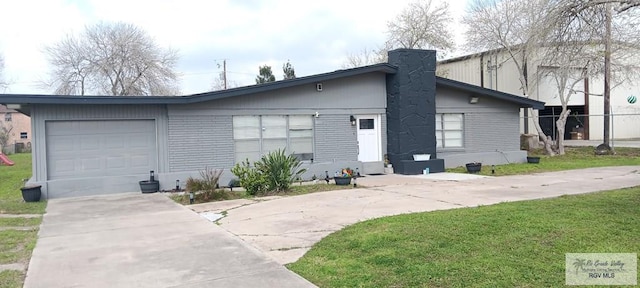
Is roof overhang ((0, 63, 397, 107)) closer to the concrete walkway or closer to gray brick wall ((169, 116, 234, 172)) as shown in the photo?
gray brick wall ((169, 116, 234, 172))

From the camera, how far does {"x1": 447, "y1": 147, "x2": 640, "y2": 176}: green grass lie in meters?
16.7

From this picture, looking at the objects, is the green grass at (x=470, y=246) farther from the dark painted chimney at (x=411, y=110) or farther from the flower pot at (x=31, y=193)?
the flower pot at (x=31, y=193)

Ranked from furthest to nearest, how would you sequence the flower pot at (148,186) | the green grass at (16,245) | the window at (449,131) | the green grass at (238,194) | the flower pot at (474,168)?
the window at (449,131) → the flower pot at (474,168) → the flower pot at (148,186) → the green grass at (238,194) → the green grass at (16,245)

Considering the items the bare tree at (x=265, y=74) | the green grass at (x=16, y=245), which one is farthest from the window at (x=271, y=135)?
the bare tree at (x=265, y=74)

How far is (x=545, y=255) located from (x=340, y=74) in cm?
1120

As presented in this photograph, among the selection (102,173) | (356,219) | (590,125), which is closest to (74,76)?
(102,173)

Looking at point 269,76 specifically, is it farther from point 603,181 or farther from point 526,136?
point 603,181

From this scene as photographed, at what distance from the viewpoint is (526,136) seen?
82.0 ft

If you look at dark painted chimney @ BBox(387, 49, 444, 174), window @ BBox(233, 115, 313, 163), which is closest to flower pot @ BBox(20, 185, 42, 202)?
window @ BBox(233, 115, 313, 163)

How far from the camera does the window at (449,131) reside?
18.3 m

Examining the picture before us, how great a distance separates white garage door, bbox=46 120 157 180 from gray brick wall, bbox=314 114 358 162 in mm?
5199

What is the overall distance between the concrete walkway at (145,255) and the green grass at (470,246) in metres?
0.65

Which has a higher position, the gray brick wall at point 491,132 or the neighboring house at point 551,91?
the neighboring house at point 551,91

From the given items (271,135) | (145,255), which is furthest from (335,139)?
(145,255)
